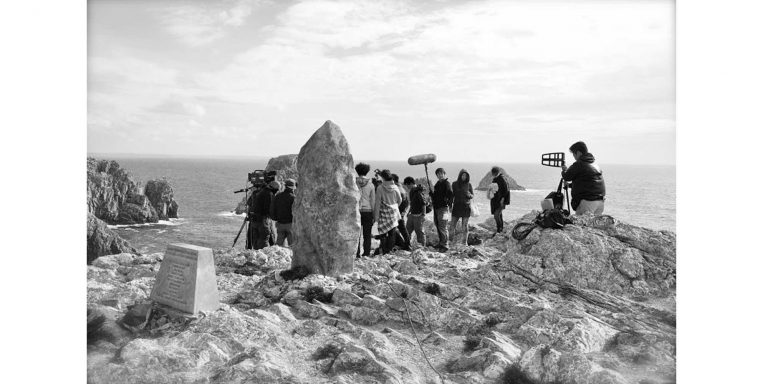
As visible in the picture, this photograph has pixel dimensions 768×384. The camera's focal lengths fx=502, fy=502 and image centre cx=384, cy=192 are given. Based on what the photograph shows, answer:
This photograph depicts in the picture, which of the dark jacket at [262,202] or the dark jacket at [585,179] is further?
the dark jacket at [262,202]

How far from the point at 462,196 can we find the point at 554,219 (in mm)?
3442

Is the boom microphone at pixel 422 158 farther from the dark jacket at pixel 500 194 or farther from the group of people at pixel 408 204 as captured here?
the dark jacket at pixel 500 194

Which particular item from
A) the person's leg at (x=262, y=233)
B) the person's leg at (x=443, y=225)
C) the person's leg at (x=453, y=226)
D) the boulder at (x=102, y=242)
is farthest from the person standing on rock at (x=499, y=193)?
the boulder at (x=102, y=242)

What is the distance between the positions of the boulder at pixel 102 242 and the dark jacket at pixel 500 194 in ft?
88.1

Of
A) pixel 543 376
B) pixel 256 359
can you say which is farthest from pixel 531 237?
pixel 256 359

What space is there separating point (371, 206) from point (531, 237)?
3575 mm

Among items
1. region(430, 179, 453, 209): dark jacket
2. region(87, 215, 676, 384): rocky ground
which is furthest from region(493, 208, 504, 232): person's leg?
region(87, 215, 676, 384): rocky ground

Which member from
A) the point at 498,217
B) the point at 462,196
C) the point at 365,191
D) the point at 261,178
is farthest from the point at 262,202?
the point at 498,217

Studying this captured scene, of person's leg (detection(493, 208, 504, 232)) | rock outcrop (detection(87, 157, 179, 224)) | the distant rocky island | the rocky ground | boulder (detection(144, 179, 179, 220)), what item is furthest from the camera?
boulder (detection(144, 179, 179, 220))

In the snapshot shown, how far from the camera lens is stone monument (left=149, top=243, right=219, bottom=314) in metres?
6.24

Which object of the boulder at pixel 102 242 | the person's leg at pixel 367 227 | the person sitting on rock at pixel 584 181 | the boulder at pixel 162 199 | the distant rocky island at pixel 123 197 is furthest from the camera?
the boulder at pixel 162 199

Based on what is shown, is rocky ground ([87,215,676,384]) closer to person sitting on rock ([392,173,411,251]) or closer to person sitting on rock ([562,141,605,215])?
person sitting on rock ([562,141,605,215])

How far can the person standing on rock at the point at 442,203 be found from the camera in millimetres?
11477

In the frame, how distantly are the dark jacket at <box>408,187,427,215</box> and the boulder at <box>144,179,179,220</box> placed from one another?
164ft
